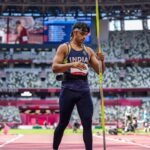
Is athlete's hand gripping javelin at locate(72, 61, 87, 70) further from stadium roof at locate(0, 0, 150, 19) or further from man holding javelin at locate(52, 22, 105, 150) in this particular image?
stadium roof at locate(0, 0, 150, 19)

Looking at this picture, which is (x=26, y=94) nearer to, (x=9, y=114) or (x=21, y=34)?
(x=9, y=114)

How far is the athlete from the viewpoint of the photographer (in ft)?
181

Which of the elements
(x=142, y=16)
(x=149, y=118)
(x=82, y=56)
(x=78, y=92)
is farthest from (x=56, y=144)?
(x=142, y=16)

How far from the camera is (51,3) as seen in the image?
176 feet

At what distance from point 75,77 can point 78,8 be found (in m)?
49.9

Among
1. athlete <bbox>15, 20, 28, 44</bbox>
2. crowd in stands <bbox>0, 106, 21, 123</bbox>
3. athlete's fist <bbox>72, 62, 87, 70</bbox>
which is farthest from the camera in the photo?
athlete <bbox>15, 20, 28, 44</bbox>

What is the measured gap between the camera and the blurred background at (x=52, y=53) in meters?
53.2

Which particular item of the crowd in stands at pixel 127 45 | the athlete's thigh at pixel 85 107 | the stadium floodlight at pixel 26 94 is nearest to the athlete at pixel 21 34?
the stadium floodlight at pixel 26 94

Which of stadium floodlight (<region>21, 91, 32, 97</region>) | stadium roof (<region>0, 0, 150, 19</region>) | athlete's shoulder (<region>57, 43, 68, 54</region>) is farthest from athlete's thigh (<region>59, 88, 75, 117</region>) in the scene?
stadium floodlight (<region>21, 91, 32, 97</region>)

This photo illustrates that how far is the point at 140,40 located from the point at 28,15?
636 inches

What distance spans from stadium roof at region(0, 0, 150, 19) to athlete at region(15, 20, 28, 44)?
2.07 meters

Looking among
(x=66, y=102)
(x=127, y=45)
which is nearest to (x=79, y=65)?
(x=66, y=102)

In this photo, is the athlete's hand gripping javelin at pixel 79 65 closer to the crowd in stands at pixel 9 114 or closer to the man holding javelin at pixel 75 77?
the man holding javelin at pixel 75 77

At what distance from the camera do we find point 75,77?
21.6 feet
